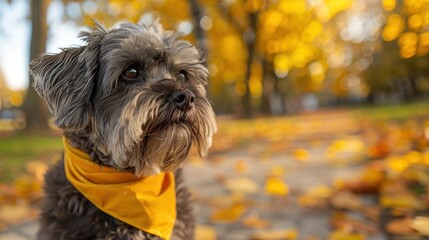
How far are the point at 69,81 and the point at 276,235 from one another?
7.90ft

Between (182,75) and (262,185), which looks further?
(262,185)

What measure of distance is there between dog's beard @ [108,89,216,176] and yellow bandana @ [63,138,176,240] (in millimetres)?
122

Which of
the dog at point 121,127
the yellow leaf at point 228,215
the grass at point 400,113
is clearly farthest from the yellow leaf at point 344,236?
the grass at point 400,113

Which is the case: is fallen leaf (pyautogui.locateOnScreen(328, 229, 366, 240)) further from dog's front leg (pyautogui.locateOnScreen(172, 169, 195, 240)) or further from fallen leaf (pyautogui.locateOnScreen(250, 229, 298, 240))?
dog's front leg (pyautogui.locateOnScreen(172, 169, 195, 240))

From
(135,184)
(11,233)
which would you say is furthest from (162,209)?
(11,233)

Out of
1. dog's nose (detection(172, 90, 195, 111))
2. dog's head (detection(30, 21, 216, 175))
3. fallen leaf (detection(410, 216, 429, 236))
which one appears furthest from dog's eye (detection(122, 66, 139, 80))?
fallen leaf (detection(410, 216, 429, 236))

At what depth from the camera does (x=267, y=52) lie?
28.3 meters

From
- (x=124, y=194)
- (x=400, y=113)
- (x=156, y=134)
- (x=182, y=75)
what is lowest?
(x=400, y=113)

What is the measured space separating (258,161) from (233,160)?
1.95 feet

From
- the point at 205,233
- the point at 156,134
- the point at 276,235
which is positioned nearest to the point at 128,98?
the point at 156,134

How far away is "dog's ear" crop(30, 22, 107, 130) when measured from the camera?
2.68 meters

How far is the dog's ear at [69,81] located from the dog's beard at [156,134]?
281mm

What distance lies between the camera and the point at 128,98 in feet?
8.74

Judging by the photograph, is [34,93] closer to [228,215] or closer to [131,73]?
[228,215]
